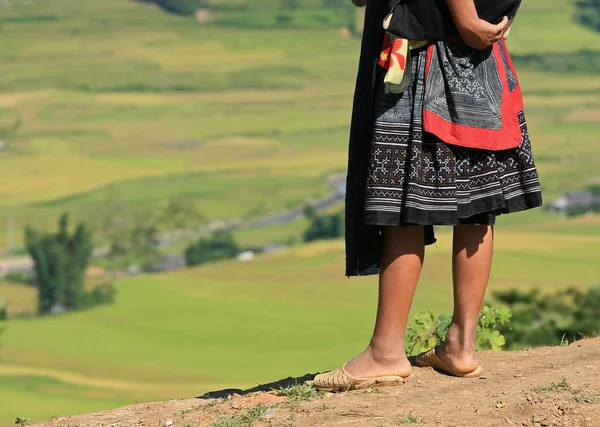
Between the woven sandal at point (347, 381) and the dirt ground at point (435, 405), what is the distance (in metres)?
0.03

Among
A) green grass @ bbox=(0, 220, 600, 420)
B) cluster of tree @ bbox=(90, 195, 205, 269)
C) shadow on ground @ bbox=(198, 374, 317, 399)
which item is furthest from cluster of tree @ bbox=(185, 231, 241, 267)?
shadow on ground @ bbox=(198, 374, 317, 399)

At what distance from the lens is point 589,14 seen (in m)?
94.5

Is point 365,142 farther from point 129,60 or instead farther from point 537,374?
point 129,60

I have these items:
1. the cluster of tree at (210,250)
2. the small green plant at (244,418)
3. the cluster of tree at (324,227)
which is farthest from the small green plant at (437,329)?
the cluster of tree at (324,227)

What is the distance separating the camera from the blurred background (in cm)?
4022

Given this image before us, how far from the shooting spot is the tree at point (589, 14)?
307ft

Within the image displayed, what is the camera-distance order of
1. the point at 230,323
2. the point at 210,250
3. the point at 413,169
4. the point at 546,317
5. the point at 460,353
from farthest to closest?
the point at 210,250, the point at 230,323, the point at 546,317, the point at 460,353, the point at 413,169

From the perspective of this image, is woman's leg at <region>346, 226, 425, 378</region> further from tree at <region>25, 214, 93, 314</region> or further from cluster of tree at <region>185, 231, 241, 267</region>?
cluster of tree at <region>185, 231, 241, 267</region>

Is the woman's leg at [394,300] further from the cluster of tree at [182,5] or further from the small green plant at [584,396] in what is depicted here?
the cluster of tree at [182,5]

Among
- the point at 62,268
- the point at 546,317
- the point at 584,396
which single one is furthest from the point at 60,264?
the point at 584,396

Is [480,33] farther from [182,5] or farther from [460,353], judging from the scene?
[182,5]

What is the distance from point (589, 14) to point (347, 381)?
95857mm

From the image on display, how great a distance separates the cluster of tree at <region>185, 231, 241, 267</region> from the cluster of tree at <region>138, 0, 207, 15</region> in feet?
153

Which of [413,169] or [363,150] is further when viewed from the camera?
[363,150]
